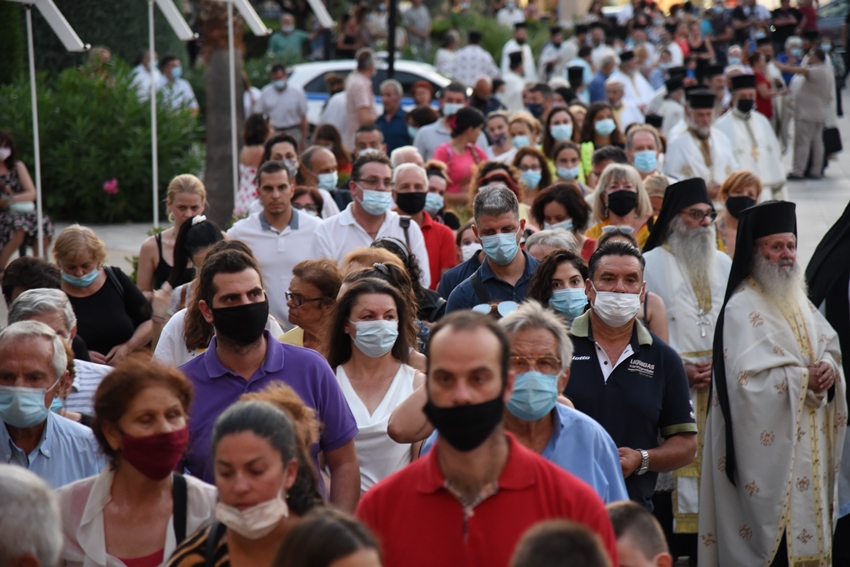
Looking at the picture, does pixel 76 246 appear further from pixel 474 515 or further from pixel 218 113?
pixel 218 113

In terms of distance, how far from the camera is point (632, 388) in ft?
18.0

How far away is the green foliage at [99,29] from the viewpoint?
73.6 ft

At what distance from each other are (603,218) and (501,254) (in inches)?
82.6

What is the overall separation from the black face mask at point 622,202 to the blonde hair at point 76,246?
11.3 feet

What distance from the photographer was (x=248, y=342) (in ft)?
16.0

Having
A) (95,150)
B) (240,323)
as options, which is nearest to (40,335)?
(240,323)

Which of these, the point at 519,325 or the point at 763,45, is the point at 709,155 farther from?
the point at 763,45

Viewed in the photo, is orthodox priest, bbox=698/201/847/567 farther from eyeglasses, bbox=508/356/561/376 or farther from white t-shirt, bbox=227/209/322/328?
white t-shirt, bbox=227/209/322/328

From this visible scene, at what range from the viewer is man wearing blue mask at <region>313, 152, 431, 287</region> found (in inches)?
326

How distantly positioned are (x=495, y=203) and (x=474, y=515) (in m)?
3.92

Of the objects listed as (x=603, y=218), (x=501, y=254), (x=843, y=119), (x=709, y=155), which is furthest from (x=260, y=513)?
(x=843, y=119)

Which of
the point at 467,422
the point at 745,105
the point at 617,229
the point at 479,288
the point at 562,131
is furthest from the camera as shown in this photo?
the point at 745,105

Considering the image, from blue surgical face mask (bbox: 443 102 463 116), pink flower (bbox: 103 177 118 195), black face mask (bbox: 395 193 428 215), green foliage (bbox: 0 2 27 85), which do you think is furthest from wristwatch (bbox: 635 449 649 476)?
green foliage (bbox: 0 2 27 85)

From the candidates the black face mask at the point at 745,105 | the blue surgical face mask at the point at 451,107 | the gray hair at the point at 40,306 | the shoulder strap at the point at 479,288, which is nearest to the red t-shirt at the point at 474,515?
the gray hair at the point at 40,306
